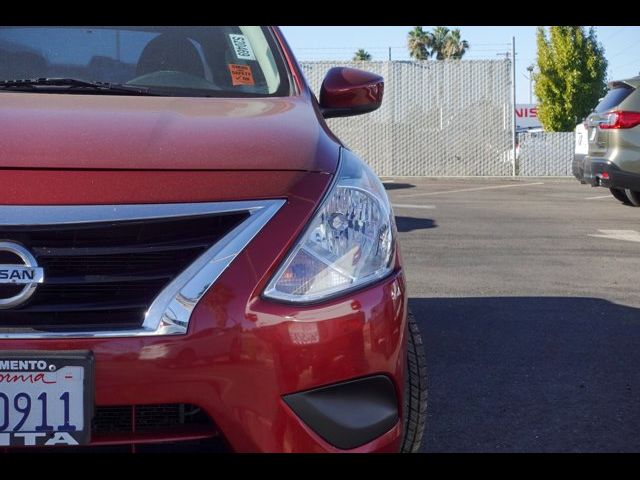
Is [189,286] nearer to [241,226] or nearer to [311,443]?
[241,226]

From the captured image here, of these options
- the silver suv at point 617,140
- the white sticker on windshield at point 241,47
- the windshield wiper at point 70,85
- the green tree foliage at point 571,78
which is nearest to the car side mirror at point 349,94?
the white sticker on windshield at point 241,47

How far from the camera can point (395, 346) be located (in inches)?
82.8

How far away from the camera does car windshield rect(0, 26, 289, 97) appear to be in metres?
3.03

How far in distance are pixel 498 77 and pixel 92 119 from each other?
22.5 meters

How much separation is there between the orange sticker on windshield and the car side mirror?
0.26 metres

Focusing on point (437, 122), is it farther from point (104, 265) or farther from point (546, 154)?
point (104, 265)

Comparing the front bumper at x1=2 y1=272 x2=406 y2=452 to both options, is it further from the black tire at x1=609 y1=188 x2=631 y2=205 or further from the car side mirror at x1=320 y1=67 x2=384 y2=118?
the black tire at x1=609 y1=188 x2=631 y2=205

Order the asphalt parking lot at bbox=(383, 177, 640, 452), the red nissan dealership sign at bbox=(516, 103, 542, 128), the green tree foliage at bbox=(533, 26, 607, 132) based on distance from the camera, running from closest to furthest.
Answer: the asphalt parking lot at bbox=(383, 177, 640, 452)
the green tree foliage at bbox=(533, 26, 607, 132)
the red nissan dealership sign at bbox=(516, 103, 542, 128)

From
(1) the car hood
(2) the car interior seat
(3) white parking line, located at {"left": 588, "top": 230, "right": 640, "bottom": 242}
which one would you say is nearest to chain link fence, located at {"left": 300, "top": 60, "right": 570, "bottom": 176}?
(3) white parking line, located at {"left": 588, "top": 230, "right": 640, "bottom": 242}

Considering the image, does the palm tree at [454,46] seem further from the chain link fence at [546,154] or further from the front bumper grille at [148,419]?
the front bumper grille at [148,419]

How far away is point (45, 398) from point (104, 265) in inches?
11.9

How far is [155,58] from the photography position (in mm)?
3199

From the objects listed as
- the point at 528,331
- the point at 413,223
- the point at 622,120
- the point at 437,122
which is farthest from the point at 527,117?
the point at 528,331

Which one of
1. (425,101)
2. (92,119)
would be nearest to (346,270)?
(92,119)
